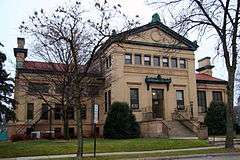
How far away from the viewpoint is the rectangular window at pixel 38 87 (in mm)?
34434

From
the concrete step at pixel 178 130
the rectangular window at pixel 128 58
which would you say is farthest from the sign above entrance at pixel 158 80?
the concrete step at pixel 178 130

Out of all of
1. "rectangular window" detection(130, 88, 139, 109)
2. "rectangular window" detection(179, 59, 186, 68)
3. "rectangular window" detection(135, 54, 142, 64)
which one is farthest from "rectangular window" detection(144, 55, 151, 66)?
"rectangular window" detection(179, 59, 186, 68)

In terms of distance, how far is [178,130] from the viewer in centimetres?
3475

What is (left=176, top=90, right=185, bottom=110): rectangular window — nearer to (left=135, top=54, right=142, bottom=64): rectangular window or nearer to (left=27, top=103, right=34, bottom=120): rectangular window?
(left=135, top=54, right=142, bottom=64): rectangular window

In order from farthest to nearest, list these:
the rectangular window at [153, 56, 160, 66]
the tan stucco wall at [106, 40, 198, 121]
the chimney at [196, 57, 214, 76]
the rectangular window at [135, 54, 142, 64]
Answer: the chimney at [196, 57, 214, 76], the rectangular window at [153, 56, 160, 66], the rectangular window at [135, 54, 142, 64], the tan stucco wall at [106, 40, 198, 121]

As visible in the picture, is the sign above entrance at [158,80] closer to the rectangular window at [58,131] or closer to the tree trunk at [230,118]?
the rectangular window at [58,131]

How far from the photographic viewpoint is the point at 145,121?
120 ft

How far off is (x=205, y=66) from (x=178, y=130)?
2189cm

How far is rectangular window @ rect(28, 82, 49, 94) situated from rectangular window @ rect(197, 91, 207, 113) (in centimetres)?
1910

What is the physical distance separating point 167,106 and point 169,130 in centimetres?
651

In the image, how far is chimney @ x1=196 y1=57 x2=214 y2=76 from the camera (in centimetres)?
5338

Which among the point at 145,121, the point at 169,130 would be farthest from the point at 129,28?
the point at 145,121

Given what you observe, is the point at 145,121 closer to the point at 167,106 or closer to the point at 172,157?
the point at 167,106

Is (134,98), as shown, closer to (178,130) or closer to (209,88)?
(178,130)
